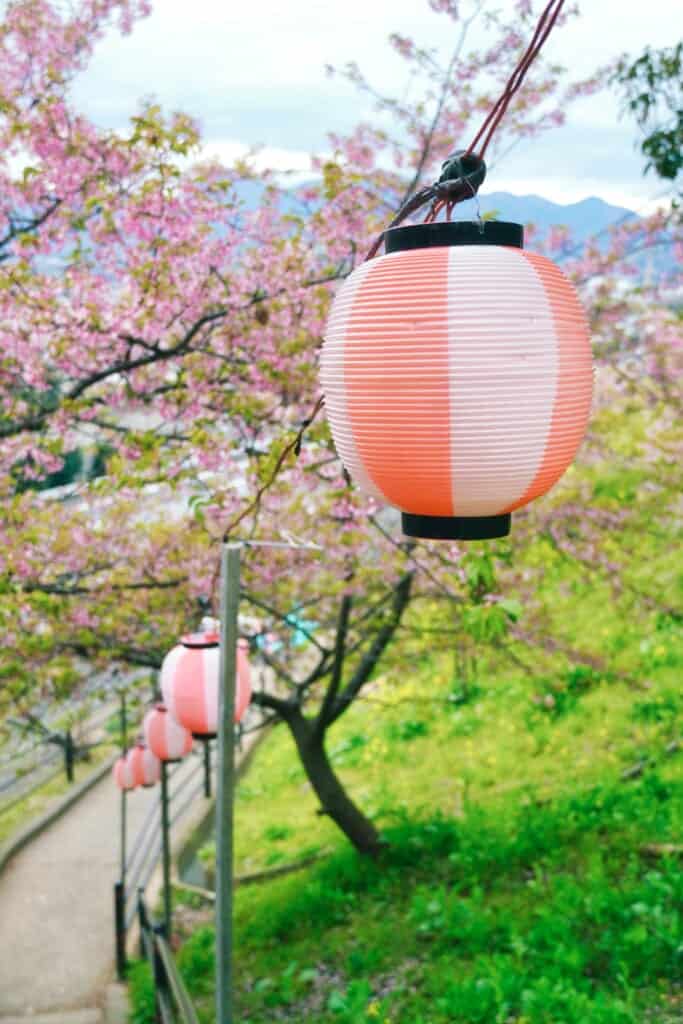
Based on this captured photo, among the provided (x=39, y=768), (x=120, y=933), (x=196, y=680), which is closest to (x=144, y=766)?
(x=120, y=933)

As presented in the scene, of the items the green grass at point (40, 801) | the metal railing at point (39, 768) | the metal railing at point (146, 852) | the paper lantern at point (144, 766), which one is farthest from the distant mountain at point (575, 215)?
the green grass at point (40, 801)

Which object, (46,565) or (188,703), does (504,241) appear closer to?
(188,703)

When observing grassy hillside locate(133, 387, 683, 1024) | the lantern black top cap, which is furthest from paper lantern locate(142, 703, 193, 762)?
the lantern black top cap

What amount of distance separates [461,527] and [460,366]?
503 mm

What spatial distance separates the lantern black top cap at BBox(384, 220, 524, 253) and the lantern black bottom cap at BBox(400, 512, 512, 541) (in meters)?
0.70

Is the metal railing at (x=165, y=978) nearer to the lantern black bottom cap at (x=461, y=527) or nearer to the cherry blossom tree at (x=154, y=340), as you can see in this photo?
the cherry blossom tree at (x=154, y=340)

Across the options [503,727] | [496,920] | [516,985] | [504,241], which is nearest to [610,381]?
[503,727]

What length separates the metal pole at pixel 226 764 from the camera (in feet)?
11.0

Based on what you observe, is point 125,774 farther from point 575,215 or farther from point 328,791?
point 575,215

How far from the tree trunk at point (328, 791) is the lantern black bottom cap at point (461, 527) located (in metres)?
6.65

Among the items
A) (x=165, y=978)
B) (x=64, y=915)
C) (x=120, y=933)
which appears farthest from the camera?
(x=64, y=915)

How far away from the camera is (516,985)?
5.44m

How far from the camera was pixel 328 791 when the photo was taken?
8805mm

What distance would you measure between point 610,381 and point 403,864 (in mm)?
9063
